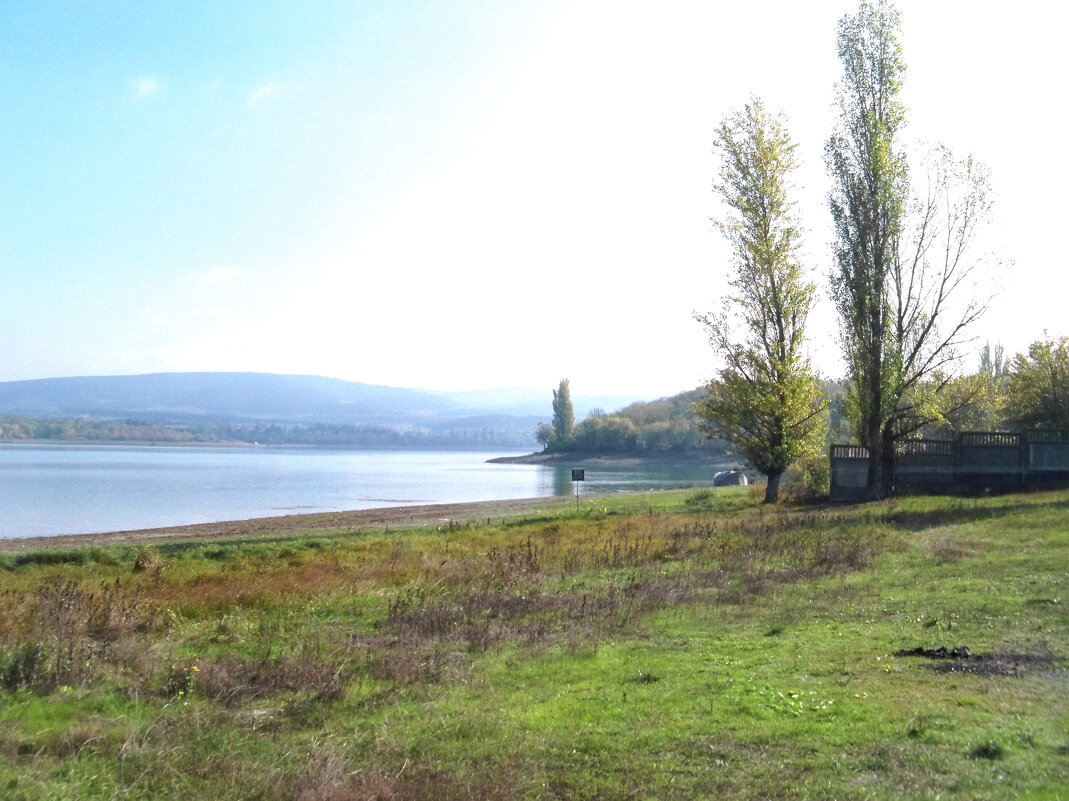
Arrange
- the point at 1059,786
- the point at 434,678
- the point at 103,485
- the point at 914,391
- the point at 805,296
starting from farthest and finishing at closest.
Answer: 1. the point at 103,485
2. the point at 805,296
3. the point at 914,391
4. the point at 434,678
5. the point at 1059,786

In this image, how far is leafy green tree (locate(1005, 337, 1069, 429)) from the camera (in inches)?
1841

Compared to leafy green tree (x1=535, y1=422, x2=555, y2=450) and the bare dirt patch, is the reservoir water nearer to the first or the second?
the bare dirt patch

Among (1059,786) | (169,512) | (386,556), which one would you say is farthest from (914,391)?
(169,512)

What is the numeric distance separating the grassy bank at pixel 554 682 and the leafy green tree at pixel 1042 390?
3203 cm

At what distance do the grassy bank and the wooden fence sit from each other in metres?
19.4

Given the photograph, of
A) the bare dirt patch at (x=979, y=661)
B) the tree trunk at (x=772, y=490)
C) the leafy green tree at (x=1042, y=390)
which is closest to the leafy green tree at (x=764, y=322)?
the tree trunk at (x=772, y=490)

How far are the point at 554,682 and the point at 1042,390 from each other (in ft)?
156

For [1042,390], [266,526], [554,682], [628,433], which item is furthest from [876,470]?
[628,433]

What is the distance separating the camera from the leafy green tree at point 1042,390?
46.8 m

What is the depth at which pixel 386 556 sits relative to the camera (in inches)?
952

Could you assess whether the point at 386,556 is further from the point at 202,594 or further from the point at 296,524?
the point at 296,524

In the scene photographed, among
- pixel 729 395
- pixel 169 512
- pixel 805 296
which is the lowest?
pixel 169 512

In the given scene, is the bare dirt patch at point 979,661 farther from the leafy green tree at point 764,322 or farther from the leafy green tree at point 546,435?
the leafy green tree at point 546,435

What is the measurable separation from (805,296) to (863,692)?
33.9 m
